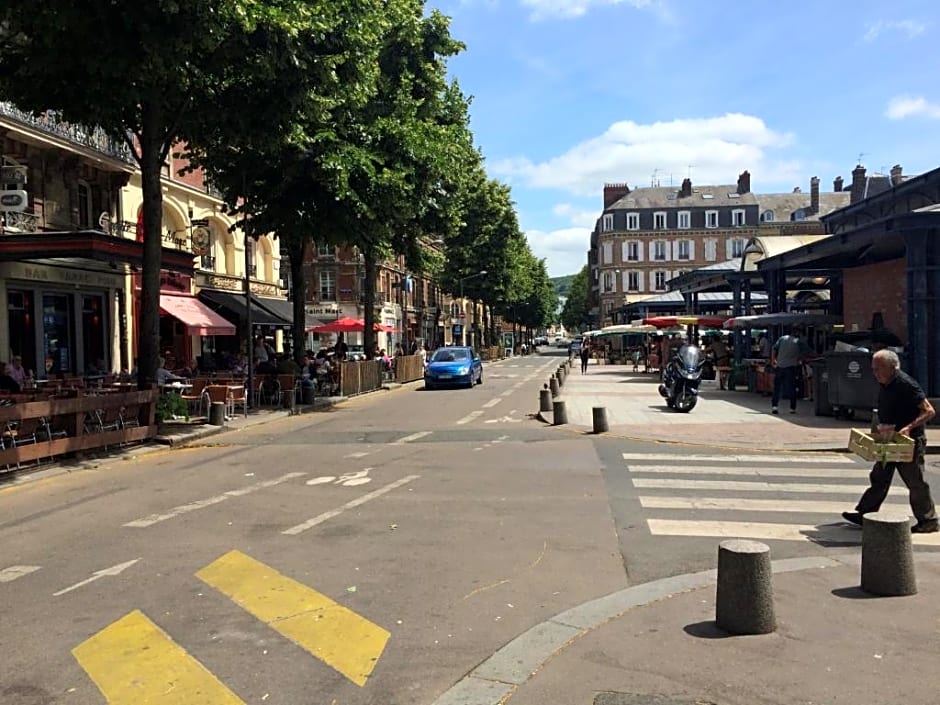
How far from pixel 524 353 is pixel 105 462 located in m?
77.6

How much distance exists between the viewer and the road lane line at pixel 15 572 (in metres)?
6.11

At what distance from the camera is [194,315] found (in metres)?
26.6

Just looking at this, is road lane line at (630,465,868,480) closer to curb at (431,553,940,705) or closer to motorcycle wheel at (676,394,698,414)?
curb at (431,553,940,705)

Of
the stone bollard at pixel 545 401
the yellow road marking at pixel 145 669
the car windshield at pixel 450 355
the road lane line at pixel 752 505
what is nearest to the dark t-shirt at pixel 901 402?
the road lane line at pixel 752 505

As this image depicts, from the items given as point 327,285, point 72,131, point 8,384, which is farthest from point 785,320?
point 327,285

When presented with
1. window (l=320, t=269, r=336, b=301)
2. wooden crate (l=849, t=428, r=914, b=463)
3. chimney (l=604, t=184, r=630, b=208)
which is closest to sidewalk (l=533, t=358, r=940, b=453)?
wooden crate (l=849, t=428, r=914, b=463)

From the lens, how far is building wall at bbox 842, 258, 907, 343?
776 inches

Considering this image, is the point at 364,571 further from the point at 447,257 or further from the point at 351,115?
the point at 447,257

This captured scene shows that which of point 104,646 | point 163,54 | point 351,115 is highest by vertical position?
point 351,115

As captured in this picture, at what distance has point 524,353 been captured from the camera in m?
88.9

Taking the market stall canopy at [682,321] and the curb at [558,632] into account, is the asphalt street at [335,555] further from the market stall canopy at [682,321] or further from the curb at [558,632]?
the market stall canopy at [682,321]

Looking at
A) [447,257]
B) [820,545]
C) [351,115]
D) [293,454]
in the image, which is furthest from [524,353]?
[820,545]

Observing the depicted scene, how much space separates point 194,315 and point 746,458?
2023cm

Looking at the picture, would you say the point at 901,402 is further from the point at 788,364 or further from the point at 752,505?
the point at 788,364
